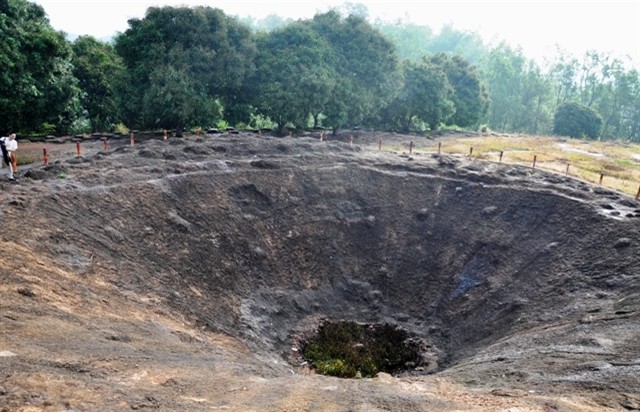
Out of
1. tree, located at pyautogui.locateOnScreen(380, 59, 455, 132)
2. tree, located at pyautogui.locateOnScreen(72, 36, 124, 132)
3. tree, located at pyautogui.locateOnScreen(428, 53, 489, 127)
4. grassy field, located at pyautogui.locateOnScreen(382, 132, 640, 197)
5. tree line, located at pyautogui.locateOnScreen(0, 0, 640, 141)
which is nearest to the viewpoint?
tree line, located at pyautogui.locateOnScreen(0, 0, 640, 141)

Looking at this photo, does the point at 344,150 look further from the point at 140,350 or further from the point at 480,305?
the point at 140,350

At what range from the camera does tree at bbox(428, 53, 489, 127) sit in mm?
56188

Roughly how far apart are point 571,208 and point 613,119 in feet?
225

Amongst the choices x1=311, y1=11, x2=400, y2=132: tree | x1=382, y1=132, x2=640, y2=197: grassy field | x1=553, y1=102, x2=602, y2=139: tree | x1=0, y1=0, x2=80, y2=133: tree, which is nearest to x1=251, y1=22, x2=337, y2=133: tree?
x1=311, y1=11, x2=400, y2=132: tree

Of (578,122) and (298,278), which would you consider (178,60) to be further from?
(578,122)

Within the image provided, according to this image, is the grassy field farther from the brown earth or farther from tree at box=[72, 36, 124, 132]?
tree at box=[72, 36, 124, 132]

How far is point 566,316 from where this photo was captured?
55.0 feet

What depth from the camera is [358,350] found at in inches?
747

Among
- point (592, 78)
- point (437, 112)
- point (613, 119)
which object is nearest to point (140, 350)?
point (437, 112)

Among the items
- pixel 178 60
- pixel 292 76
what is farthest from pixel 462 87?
pixel 178 60

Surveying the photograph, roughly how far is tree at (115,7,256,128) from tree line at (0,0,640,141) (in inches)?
2.8

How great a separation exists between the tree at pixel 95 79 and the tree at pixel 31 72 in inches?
249

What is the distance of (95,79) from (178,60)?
30.4 ft

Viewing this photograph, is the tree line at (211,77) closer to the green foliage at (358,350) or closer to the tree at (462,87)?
the tree at (462,87)
